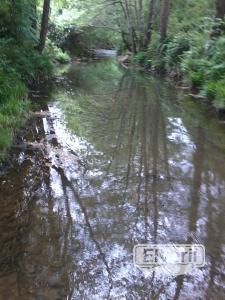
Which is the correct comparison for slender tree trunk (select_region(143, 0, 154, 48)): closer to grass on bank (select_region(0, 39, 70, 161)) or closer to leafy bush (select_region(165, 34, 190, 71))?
leafy bush (select_region(165, 34, 190, 71))

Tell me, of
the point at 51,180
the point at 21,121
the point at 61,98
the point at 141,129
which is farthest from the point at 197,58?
the point at 51,180

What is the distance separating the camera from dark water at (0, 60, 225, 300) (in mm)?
3367

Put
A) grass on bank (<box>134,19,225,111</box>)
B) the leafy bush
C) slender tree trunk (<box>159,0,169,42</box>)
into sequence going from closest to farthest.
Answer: grass on bank (<box>134,19,225,111</box>) < the leafy bush < slender tree trunk (<box>159,0,169,42</box>)

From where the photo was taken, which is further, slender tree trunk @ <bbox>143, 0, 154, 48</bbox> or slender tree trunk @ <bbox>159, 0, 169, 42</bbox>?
slender tree trunk @ <bbox>143, 0, 154, 48</bbox>

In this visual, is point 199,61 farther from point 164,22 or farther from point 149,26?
point 149,26

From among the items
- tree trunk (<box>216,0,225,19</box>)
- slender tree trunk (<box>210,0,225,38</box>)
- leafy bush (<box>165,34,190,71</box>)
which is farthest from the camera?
leafy bush (<box>165,34,190,71</box>)

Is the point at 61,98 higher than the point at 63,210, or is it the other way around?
the point at 63,210

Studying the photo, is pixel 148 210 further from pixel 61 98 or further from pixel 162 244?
pixel 61 98

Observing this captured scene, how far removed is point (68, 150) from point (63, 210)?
2303 mm

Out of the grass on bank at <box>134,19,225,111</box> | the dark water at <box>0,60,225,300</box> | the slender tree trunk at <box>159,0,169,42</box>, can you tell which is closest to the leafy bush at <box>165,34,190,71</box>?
the grass on bank at <box>134,19,225,111</box>

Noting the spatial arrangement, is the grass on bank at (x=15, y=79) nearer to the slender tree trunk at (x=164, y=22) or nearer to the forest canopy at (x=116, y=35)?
the forest canopy at (x=116, y=35)

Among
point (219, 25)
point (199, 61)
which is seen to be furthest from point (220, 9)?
point (199, 61)

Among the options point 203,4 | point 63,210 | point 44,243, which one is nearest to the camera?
point 44,243

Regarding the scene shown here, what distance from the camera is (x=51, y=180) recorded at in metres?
5.47
